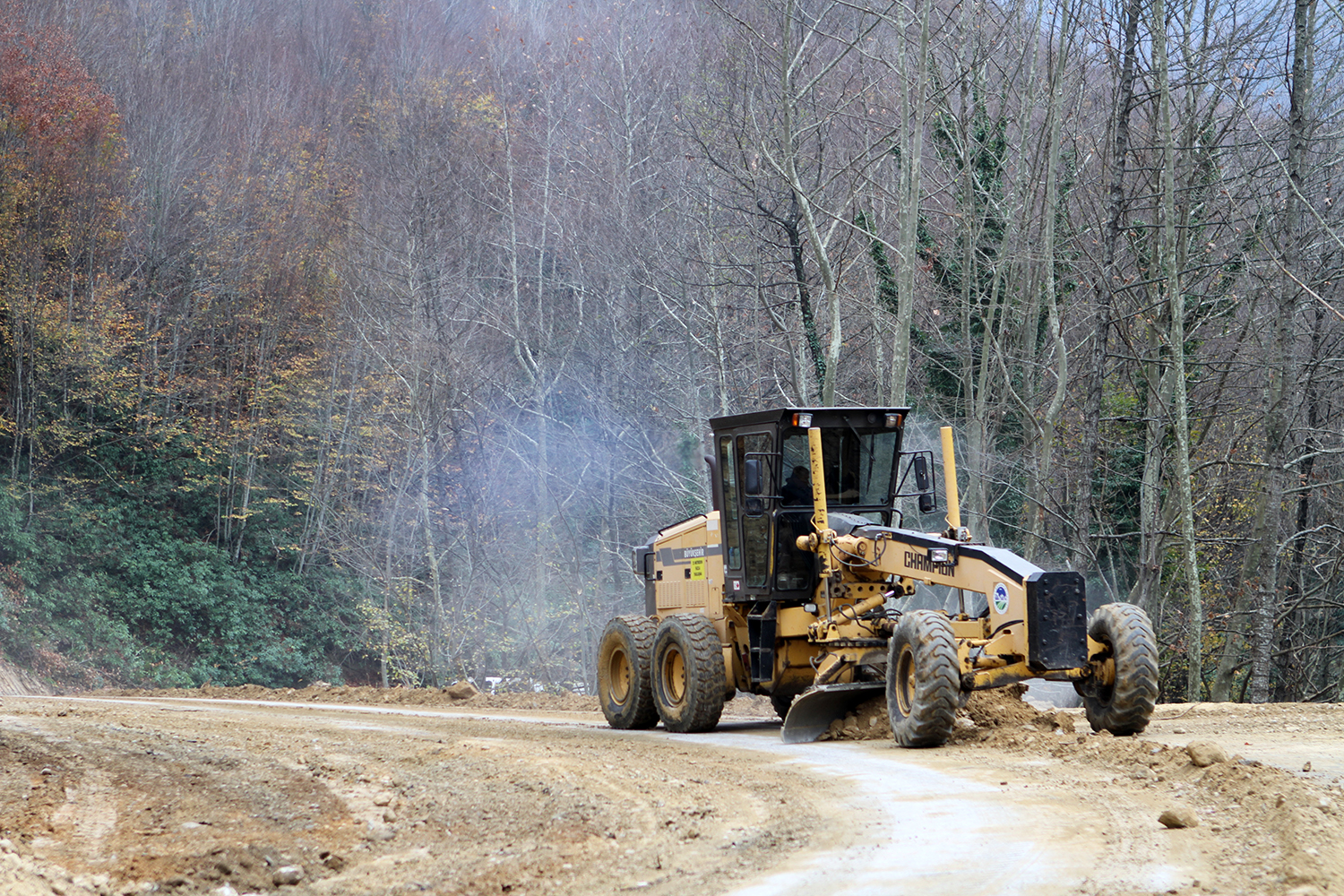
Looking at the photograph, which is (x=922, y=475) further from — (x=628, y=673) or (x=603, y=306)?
(x=603, y=306)

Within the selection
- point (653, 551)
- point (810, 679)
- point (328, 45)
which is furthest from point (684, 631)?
point (328, 45)

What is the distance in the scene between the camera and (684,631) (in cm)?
1204

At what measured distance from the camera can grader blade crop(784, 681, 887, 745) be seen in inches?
420

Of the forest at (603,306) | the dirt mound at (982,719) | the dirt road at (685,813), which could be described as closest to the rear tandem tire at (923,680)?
the dirt road at (685,813)

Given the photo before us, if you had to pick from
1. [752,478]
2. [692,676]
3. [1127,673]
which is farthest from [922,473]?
[692,676]

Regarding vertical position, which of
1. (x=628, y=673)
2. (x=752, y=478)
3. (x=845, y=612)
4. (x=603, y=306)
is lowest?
(x=628, y=673)

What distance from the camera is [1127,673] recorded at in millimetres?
9422

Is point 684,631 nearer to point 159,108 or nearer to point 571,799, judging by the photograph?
point 571,799

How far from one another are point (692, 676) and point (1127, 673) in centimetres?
400

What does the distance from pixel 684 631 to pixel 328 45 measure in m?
40.6

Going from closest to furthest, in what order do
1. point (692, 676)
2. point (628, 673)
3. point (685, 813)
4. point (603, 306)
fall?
point (685, 813) → point (692, 676) → point (628, 673) → point (603, 306)

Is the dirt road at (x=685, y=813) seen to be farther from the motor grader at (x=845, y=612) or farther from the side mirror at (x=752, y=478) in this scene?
the side mirror at (x=752, y=478)

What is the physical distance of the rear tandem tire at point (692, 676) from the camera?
39.0 feet

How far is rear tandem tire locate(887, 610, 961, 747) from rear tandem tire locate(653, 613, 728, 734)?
91.5 inches
